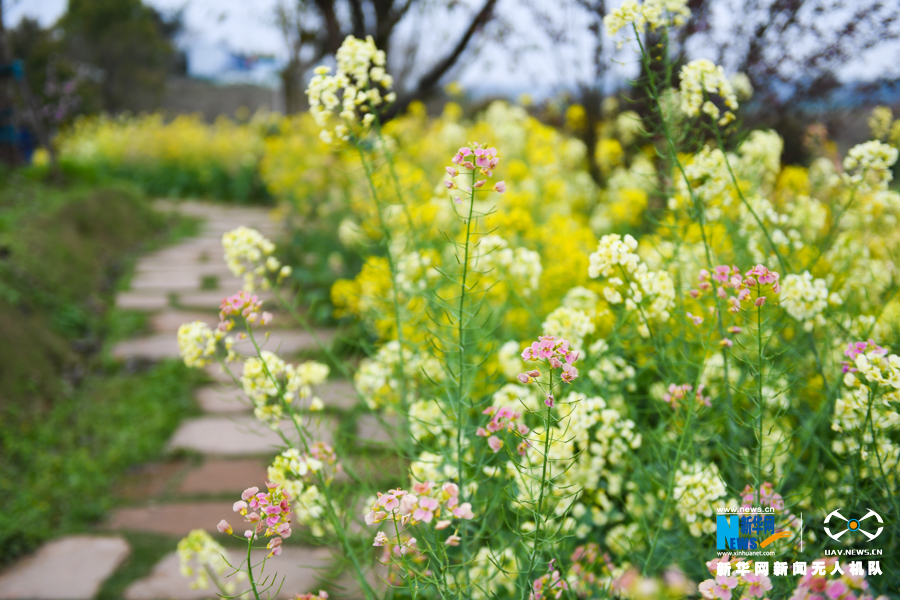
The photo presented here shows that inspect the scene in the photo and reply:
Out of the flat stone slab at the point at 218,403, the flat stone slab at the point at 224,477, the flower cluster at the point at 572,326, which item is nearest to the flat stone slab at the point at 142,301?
the flat stone slab at the point at 218,403

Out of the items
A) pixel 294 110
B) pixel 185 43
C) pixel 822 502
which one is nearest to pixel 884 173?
pixel 822 502

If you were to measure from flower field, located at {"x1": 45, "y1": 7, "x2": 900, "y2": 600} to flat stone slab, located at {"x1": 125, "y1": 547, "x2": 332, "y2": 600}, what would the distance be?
97mm

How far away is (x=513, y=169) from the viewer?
3.38 meters

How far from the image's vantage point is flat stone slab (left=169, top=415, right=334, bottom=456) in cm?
242

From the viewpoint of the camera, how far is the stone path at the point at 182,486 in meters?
1.73

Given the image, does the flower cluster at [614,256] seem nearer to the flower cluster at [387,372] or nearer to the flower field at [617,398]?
the flower field at [617,398]

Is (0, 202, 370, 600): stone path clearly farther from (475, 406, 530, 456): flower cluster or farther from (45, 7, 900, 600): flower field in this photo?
(475, 406, 530, 456): flower cluster

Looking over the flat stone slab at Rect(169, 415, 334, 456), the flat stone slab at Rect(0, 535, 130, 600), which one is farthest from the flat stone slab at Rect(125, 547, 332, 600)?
the flat stone slab at Rect(169, 415, 334, 456)

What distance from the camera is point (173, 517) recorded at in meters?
2.06

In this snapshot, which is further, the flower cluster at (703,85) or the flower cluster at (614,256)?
the flower cluster at (703,85)

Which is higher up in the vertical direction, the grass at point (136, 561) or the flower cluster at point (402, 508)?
the flower cluster at point (402, 508)

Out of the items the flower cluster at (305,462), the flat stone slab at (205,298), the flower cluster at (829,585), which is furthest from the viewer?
the flat stone slab at (205,298)

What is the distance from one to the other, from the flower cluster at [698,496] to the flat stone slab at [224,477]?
1.52m

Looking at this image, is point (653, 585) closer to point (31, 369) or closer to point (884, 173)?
point (884, 173)
